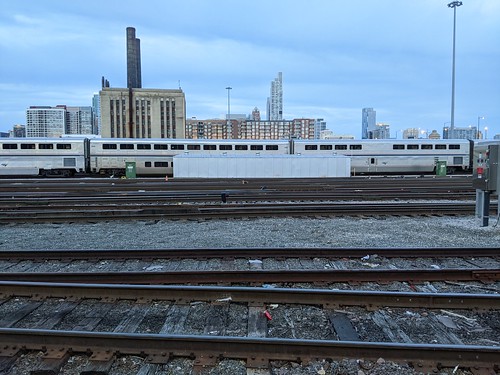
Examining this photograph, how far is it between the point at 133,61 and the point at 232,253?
13886cm

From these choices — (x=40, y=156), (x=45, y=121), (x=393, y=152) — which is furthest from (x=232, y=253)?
(x=45, y=121)

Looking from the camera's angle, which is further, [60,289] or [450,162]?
[450,162]

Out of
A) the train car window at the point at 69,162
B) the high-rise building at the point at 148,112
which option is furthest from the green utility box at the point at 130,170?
the high-rise building at the point at 148,112

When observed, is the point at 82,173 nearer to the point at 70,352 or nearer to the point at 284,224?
the point at 284,224

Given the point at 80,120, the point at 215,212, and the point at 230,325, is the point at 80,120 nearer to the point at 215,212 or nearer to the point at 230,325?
the point at 215,212

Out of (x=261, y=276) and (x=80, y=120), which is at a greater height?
(x=80, y=120)

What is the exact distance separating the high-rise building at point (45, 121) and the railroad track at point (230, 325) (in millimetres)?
164536

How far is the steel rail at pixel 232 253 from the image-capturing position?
7789mm

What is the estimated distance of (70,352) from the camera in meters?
4.16

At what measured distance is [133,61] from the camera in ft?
440

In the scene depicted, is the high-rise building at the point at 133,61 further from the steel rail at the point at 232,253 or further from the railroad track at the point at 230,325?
the railroad track at the point at 230,325

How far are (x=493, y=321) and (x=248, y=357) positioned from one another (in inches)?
124

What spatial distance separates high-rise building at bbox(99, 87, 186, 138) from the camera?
365ft

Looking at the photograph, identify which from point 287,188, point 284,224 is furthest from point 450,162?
point 284,224
